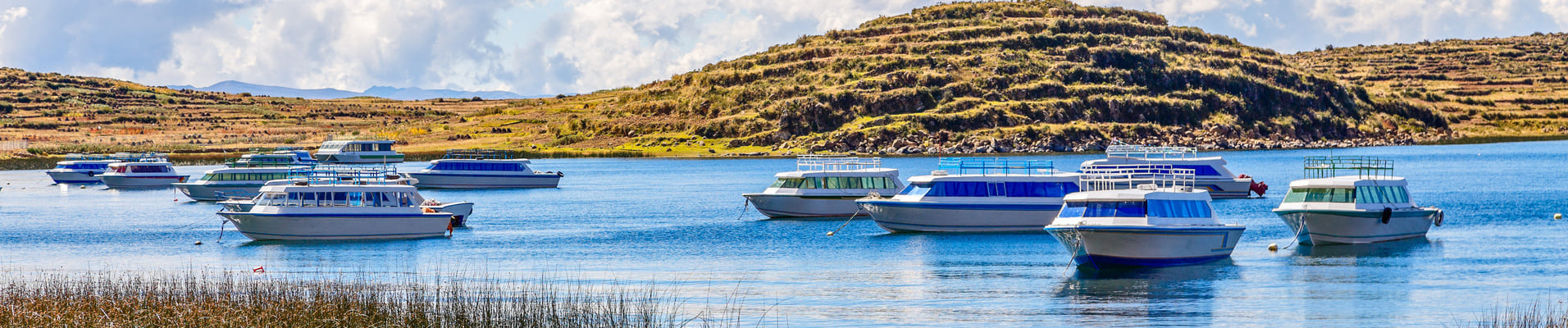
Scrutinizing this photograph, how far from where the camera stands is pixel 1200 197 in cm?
4441

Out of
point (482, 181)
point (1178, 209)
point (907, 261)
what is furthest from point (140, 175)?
point (1178, 209)

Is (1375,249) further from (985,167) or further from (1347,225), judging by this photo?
(985,167)

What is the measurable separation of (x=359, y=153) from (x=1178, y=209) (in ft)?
461

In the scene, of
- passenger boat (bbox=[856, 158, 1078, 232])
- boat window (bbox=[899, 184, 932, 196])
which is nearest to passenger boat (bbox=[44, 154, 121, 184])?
boat window (bbox=[899, 184, 932, 196])

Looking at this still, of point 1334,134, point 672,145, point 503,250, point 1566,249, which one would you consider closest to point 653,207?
point 503,250

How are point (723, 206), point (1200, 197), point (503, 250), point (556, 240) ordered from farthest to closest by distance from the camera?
point (723, 206) → point (556, 240) → point (503, 250) → point (1200, 197)

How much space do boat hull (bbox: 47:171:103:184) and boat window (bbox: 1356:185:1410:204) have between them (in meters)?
108

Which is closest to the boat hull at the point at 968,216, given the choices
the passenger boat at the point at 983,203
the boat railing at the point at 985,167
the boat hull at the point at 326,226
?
the passenger boat at the point at 983,203

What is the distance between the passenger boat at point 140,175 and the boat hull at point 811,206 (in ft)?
212

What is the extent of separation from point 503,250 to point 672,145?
12808 centimetres

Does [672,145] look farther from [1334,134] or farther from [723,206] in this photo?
[723,206]

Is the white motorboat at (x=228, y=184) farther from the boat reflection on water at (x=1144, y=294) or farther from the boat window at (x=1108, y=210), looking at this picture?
the boat reflection on water at (x=1144, y=294)

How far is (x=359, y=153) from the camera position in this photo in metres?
169

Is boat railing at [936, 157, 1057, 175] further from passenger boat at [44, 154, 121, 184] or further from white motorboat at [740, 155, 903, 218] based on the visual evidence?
passenger boat at [44, 154, 121, 184]
